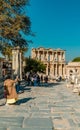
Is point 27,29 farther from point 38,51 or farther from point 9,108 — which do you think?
point 38,51

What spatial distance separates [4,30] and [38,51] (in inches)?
4140

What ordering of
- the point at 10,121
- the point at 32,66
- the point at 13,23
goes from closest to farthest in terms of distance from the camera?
the point at 10,121 < the point at 13,23 < the point at 32,66

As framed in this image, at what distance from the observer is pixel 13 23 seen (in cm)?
2447

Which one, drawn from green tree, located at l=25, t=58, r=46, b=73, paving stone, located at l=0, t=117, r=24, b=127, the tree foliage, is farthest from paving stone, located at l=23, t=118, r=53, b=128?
green tree, located at l=25, t=58, r=46, b=73

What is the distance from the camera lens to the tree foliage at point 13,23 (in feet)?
76.8

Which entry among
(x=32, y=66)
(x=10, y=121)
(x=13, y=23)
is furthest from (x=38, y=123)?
(x=32, y=66)

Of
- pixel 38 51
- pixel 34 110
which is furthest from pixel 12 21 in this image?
pixel 38 51

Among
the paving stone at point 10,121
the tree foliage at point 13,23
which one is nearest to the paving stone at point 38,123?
the paving stone at point 10,121

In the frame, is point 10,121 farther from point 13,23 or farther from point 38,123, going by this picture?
point 13,23

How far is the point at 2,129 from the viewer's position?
825 centimetres

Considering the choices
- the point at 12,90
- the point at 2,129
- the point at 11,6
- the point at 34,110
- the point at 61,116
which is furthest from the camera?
the point at 11,6

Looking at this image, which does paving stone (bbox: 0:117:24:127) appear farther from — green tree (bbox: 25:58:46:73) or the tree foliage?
green tree (bbox: 25:58:46:73)

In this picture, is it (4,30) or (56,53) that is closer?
(4,30)

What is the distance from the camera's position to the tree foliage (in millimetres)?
23422
